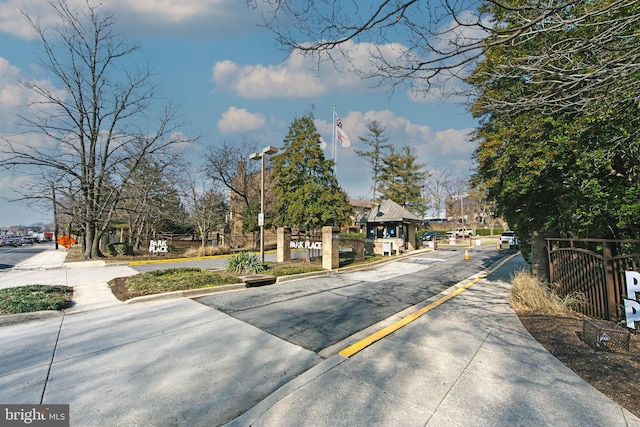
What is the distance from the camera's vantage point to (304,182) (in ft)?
75.0

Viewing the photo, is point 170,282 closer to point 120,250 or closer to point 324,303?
point 324,303

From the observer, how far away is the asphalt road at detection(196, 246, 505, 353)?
17.8 ft

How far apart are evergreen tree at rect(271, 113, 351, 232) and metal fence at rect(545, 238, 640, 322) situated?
47.3 ft

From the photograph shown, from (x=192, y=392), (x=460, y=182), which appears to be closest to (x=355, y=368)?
(x=192, y=392)

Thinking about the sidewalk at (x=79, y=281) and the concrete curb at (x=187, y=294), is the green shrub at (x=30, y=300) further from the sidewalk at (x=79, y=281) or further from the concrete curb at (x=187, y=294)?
the concrete curb at (x=187, y=294)

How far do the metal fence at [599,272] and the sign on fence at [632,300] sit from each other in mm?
186

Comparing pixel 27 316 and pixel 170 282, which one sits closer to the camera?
pixel 27 316

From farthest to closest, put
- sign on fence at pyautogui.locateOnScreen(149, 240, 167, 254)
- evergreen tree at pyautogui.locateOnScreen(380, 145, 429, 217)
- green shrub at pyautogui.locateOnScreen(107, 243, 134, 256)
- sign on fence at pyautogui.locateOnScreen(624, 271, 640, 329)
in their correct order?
evergreen tree at pyautogui.locateOnScreen(380, 145, 429, 217), green shrub at pyautogui.locateOnScreen(107, 243, 134, 256), sign on fence at pyautogui.locateOnScreen(149, 240, 167, 254), sign on fence at pyautogui.locateOnScreen(624, 271, 640, 329)

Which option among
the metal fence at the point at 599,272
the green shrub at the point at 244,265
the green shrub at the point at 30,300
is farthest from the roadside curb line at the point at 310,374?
the green shrub at the point at 244,265

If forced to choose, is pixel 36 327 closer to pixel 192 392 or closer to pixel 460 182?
pixel 192 392
